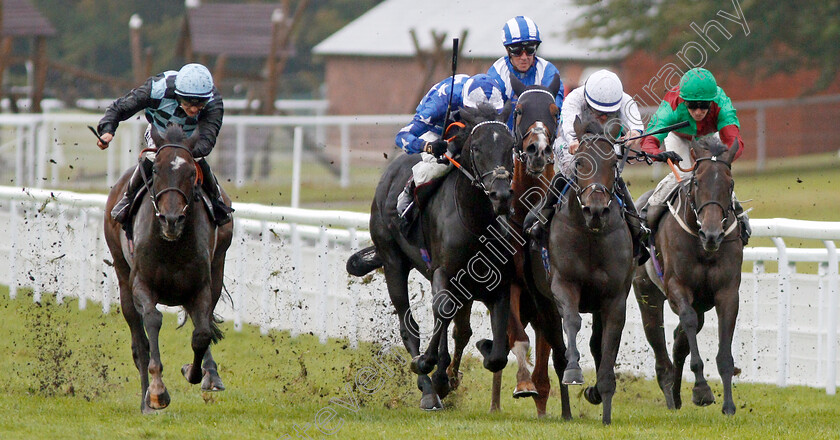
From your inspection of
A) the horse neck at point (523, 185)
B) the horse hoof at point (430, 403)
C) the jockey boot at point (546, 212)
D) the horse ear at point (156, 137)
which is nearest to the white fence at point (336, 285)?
the horse hoof at point (430, 403)

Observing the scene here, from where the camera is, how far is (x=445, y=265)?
6973 millimetres

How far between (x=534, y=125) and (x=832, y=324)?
9.27ft

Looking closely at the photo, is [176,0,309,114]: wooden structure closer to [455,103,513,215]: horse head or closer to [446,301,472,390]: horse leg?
[446,301,472,390]: horse leg

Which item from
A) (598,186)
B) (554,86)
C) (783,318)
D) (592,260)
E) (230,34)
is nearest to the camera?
(598,186)

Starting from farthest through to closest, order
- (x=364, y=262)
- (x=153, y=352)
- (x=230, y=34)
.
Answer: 1. (x=230, y=34)
2. (x=364, y=262)
3. (x=153, y=352)

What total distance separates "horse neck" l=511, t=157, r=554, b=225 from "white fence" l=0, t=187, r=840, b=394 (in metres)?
1.73

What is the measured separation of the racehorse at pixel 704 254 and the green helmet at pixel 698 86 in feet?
1.03

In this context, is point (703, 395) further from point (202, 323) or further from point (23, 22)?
point (23, 22)

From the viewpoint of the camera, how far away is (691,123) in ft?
25.1

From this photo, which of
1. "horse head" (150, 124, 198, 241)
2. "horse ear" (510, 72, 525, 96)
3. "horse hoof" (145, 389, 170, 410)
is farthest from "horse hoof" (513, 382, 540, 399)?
"horse head" (150, 124, 198, 241)

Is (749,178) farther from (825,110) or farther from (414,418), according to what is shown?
(414,418)

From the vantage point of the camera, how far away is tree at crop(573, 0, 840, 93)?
22.1 metres

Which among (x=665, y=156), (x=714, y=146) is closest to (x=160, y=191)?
(x=665, y=156)

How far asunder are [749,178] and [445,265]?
47.1 ft
